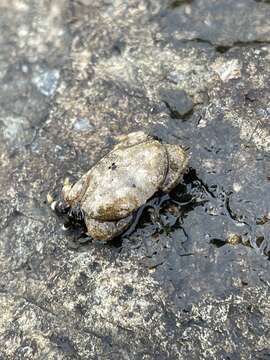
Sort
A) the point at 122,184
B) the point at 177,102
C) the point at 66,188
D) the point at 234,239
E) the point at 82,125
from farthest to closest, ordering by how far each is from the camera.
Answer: the point at 82,125
the point at 177,102
the point at 66,188
the point at 234,239
the point at 122,184

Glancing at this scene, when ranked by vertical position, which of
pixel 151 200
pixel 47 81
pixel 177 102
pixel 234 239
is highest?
pixel 47 81

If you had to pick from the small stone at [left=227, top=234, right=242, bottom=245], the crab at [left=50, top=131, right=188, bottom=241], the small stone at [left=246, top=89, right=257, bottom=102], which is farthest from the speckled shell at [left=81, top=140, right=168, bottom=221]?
the small stone at [left=246, top=89, right=257, bottom=102]

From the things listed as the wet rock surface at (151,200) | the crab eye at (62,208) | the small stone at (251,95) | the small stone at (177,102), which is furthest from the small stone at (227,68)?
the crab eye at (62,208)

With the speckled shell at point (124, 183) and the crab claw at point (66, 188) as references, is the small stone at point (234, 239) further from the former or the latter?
the crab claw at point (66, 188)

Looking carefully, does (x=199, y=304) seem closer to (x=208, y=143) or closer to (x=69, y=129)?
(x=208, y=143)

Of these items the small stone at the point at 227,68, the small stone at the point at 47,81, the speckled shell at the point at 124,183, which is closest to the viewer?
the speckled shell at the point at 124,183

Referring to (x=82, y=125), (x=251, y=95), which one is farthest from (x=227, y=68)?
(x=82, y=125)

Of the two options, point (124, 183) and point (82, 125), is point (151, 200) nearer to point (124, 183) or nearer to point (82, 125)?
point (124, 183)
